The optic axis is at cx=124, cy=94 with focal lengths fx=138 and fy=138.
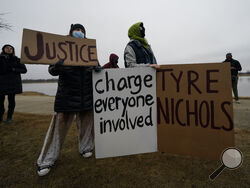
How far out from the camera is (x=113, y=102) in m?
1.52

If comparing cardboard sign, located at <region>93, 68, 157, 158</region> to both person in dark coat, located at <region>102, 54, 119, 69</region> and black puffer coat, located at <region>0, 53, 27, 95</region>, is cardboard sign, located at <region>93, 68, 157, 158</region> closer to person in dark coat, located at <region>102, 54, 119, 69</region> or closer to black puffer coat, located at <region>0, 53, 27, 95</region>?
person in dark coat, located at <region>102, 54, 119, 69</region>

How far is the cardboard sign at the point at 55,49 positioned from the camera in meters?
1.26

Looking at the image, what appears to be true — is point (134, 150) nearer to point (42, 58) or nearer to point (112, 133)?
point (112, 133)

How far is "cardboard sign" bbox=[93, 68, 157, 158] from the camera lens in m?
1.51

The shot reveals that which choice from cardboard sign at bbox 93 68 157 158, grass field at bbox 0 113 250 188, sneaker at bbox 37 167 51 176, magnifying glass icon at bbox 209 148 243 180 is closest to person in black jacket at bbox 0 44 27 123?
grass field at bbox 0 113 250 188

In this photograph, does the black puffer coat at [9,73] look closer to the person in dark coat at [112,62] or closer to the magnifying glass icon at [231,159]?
the person in dark coat at [112,62]

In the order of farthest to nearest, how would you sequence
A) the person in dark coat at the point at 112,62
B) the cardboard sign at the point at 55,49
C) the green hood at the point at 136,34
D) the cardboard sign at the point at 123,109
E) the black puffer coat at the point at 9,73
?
the black puffer coat at the point at 9,73 < the person in dark coat at the point at 112,62 < the green hood at the point at 136,34 < the cardboard sign at the point at 123,109 < the cardboard sign at the point at 55,49

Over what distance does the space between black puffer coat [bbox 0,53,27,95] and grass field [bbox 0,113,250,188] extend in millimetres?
1472

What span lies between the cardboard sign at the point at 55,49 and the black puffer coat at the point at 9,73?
2474 millimetres

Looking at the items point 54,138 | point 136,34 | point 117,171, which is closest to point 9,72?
point 54,138

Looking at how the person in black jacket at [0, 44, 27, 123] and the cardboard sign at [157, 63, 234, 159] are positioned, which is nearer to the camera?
the cardboard sign at [157, 63, 234, 159]

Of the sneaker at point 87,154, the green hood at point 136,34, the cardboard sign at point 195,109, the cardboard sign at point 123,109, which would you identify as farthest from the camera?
the sneaker at point 87,154

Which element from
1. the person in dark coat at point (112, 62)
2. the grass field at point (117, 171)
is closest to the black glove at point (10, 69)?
the grass field at point (117, 171)

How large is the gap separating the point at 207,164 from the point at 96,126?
1462mm
